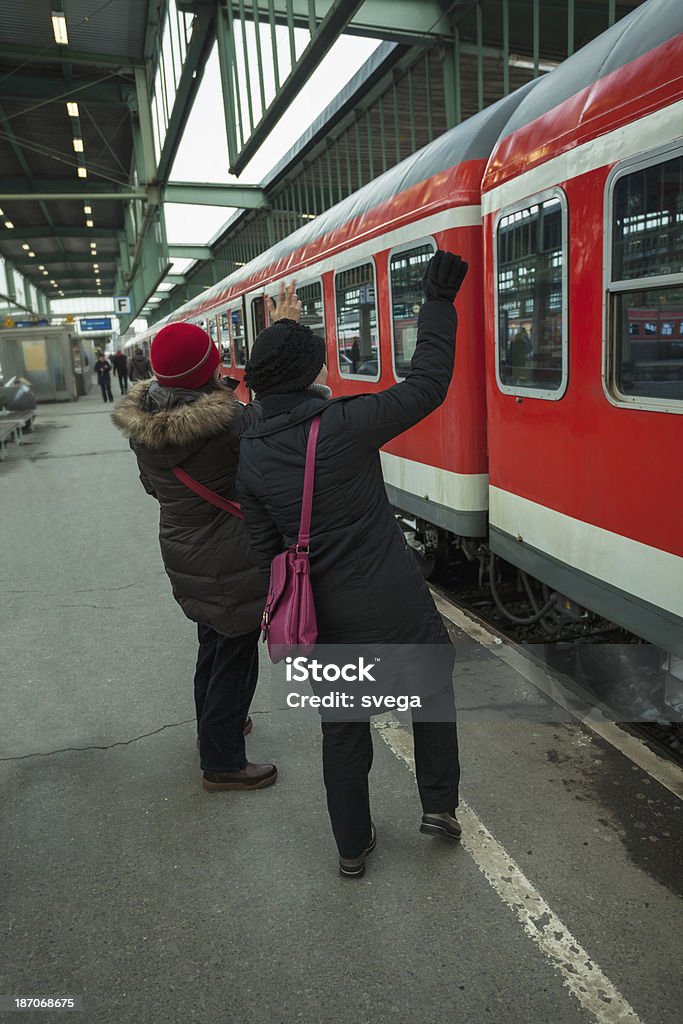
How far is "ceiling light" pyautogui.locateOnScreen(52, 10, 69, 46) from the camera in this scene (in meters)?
15.8

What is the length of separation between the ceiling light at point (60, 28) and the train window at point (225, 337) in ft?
23.3

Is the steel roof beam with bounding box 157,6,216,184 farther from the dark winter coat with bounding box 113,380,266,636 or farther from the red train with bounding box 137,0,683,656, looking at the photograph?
the dark winter coat with bounding box 113,380,266,636

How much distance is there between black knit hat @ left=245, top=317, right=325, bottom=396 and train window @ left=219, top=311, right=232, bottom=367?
12388mm

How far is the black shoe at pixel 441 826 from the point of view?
9.68 feet

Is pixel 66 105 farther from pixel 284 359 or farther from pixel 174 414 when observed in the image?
pixel 284 359

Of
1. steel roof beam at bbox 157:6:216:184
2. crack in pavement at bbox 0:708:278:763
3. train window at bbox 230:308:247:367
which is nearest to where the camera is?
crack in pavement at bbox 0:708:278:763

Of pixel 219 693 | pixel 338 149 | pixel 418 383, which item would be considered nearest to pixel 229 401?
pixel 418 383

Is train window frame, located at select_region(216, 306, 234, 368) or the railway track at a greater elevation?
train window frame, located at select_region(216, 306, 234, 368)

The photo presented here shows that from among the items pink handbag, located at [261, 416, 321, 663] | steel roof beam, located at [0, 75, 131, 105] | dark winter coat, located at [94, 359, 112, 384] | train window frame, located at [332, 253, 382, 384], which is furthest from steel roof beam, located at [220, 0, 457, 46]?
dark winter coat, located at [94, 359, 112, 384]

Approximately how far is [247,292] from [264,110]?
2.91 meters

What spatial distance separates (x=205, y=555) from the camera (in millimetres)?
3256

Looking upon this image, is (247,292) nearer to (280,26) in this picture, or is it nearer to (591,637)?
(280,26)

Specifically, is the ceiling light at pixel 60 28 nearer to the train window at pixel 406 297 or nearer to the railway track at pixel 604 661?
the train window at pixel 406 297

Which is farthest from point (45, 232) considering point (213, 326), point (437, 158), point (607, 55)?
point (607, 55)
